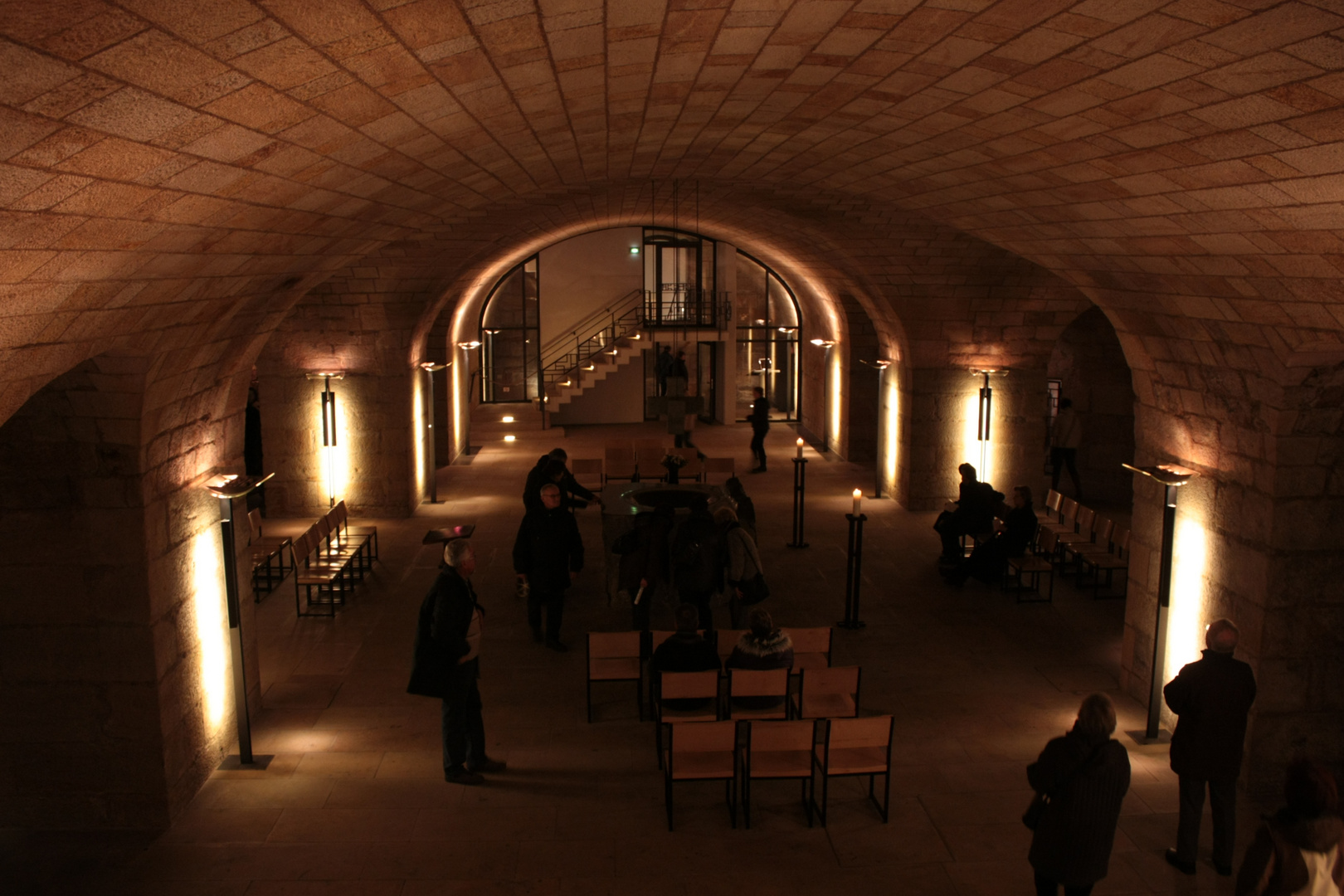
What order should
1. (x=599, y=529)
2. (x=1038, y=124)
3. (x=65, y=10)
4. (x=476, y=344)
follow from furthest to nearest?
(x=476, y=344) < (x=599, y=529) < (x=1038, y=124) < (x=65, y=10)

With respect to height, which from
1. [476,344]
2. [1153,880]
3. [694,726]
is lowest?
[1153,880]

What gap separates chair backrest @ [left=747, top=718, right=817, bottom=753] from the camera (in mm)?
6395

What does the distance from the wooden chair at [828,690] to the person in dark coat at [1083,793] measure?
2365 mm

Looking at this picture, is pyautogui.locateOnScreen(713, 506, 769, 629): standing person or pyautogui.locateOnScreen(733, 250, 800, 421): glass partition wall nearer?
pyautogui.locateOnScreen(713, 506, 769, 629): standing person

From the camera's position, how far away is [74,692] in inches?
256

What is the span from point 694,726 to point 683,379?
14.9m

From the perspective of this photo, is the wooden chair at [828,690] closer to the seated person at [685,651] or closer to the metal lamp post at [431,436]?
the seated person at [685,651]

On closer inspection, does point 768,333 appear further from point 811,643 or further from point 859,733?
point 859,733

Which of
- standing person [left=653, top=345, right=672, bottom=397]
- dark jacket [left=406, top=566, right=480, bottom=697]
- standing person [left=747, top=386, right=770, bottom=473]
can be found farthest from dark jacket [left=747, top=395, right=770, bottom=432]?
dark jacket [left=406, top=566, right=480, bottom=697]

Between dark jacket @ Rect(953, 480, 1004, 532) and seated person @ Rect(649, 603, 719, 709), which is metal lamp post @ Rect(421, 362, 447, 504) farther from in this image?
seated person @ Rect(649, 603, 719, 709)

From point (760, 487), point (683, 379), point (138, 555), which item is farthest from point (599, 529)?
point (138, 555)

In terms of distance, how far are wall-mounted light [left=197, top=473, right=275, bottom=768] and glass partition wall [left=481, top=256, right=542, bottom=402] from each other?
62.5 ft

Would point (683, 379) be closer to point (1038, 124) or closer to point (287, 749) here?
point (287, 749)

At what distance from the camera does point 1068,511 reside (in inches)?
498
